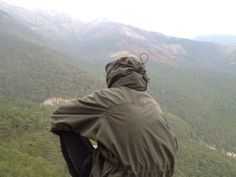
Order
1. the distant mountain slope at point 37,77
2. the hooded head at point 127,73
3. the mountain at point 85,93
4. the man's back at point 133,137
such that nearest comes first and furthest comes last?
1. the man's back at point 133,137
2. the hooded head at point 127,73
3. the mountain at point 85,93
4. the distant mountain slope at point 37,77

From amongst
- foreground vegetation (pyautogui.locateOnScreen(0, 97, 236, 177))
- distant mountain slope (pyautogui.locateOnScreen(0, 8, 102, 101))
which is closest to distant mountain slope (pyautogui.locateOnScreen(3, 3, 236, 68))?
distant mountain slope (pyautogui.locateOnScreen(0, 8, 102, 101))

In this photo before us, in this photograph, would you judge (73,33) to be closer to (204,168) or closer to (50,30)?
(50,30)

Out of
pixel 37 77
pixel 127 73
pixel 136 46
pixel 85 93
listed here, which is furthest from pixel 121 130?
pixel 136 46

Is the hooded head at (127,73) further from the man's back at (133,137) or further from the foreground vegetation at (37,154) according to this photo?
the foreground vegetation at (37,154)

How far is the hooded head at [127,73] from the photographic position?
9.40ft

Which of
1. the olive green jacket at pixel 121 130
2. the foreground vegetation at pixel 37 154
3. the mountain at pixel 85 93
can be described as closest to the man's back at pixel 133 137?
the olive green jacket at pixel 121 130

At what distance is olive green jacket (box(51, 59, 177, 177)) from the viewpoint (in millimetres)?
2605

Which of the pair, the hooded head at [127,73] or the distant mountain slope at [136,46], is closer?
the hooded head at [127,73]

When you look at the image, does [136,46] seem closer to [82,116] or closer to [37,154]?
[37,154]

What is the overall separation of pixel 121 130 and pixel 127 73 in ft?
1.38

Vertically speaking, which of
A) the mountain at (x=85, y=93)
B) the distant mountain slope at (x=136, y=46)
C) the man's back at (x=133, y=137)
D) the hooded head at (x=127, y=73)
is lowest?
the distant mountain slope at (x=136, y=46)

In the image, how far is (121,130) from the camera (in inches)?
104

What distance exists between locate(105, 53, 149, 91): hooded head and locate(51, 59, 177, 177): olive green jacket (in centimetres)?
8

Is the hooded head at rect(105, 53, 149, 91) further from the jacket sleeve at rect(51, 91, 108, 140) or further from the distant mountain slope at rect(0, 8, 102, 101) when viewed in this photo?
the distant mountain slope at rect(0, 8, 102, 101)
